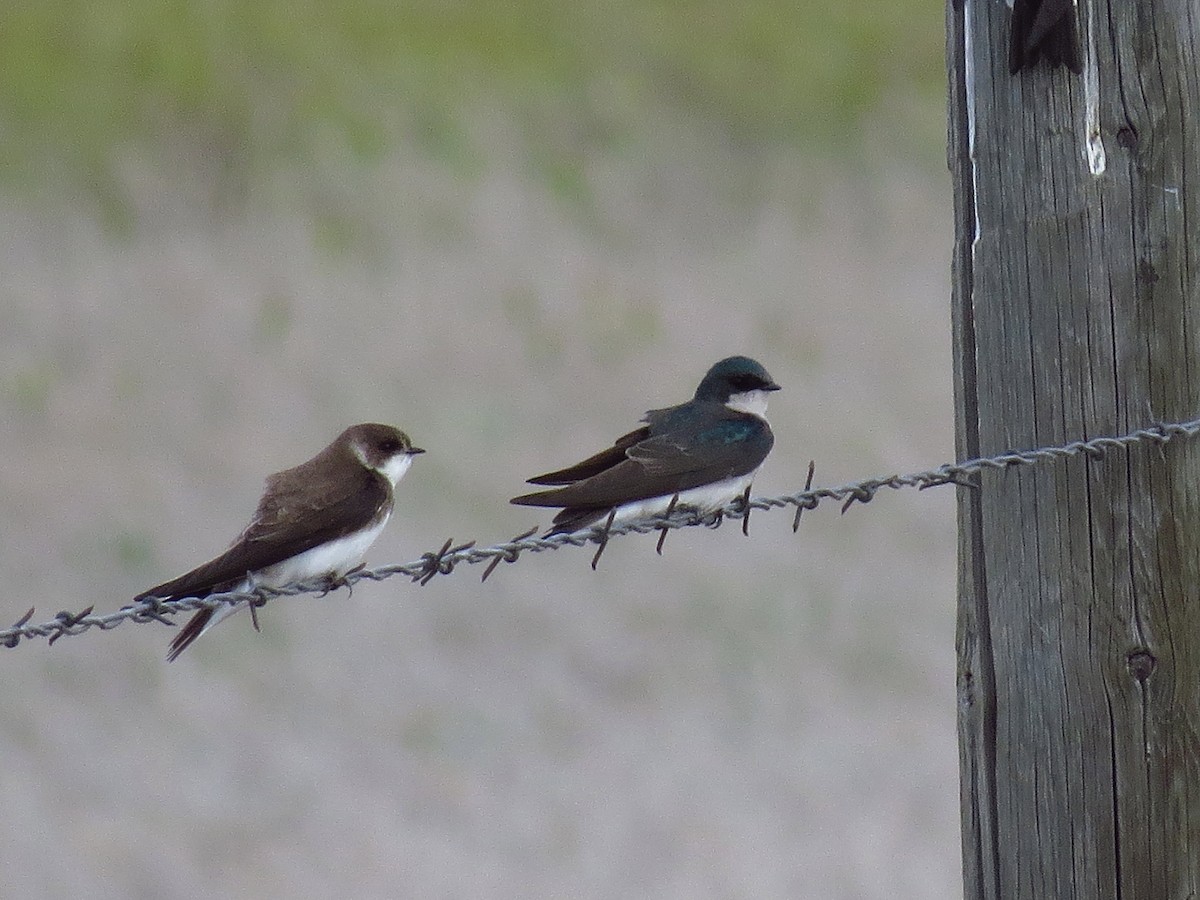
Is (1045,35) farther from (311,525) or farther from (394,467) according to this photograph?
(394,467)

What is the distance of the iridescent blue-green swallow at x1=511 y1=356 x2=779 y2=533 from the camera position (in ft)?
14.9

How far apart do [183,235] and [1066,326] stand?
442 inches

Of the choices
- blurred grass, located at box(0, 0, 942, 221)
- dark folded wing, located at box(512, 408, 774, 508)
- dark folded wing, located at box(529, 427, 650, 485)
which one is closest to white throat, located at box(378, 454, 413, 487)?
dark folded wing, located at box(529, 427, 650, 485)

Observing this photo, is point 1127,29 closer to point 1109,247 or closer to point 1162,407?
point 1109,247

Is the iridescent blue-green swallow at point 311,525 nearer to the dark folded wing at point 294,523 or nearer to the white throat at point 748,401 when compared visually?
the dark folded wing at point 294,523

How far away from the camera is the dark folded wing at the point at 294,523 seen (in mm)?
4184

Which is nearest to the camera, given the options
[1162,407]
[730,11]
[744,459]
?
[1162,407]

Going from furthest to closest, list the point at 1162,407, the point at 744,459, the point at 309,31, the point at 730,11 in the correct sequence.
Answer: the point at 730,11 → the point at 309,31 → the point at 744,459 → the point at 1162,407

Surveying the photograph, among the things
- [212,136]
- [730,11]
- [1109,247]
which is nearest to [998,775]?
[1109,247]

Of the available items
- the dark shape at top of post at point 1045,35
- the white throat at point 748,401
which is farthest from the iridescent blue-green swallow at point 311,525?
the dark shape at top of post at point 1045,35

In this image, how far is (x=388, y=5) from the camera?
1473cm

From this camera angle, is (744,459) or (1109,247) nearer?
(1109,247)

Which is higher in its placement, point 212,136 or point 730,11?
point 730,11

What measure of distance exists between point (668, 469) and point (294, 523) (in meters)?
1.02
